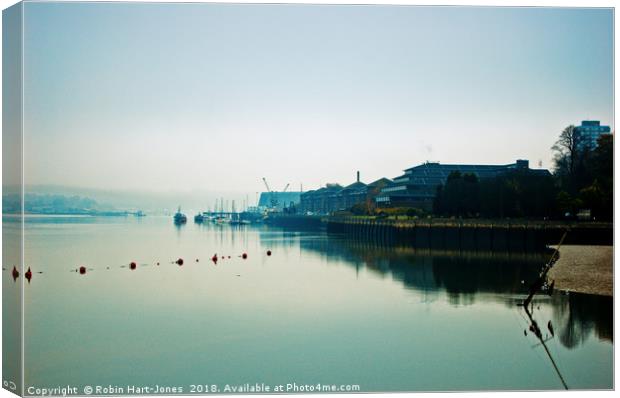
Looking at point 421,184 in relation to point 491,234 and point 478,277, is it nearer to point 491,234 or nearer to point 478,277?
point 491,234

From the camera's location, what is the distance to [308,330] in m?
15.2

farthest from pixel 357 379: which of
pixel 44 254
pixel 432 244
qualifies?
pixel 432 244

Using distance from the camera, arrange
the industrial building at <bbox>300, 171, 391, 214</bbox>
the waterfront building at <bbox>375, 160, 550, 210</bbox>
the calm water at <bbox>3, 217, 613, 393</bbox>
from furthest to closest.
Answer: the industrial building at <bbox>300, 171, 391, 214</bbox> < the waterfront building at <bbox>375, 160, 550, 210</bbox> < the calm water at <bbox>3, 217, 613, 393</bbox>

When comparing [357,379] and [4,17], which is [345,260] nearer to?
[357,379]

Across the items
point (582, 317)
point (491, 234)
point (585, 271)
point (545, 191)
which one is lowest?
point (582, 317)

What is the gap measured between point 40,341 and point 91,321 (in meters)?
2.37

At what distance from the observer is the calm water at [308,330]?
11.8 m

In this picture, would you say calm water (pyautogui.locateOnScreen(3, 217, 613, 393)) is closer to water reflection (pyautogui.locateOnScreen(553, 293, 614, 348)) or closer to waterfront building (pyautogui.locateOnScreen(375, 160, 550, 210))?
water reflection (pyautogui.locateOnScreen(553, 293, 614, 348))

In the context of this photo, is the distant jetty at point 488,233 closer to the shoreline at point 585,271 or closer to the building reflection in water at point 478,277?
the shoreline at point 585,271

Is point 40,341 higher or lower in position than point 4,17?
lower

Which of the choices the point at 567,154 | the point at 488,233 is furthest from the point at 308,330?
the point at 488,233

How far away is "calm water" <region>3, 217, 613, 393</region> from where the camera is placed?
11773 millimetres

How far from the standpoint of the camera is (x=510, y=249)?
1417 inches

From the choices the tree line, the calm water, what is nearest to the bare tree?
the tree line
